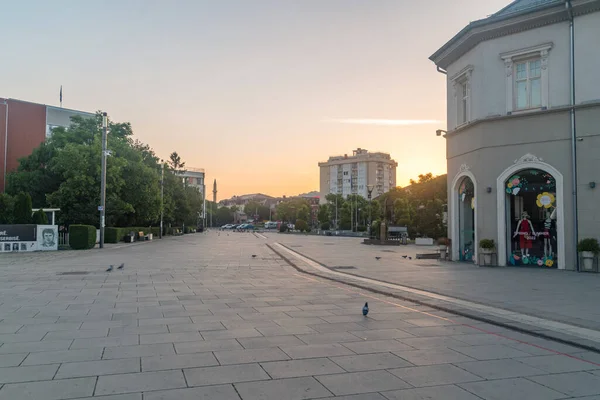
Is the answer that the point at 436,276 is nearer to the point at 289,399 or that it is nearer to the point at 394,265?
the point at 394,265

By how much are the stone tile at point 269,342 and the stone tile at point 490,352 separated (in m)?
2.34

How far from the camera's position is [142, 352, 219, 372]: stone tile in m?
5.72

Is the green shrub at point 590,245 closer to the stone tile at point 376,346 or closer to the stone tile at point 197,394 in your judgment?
the stone tile at point 376,346

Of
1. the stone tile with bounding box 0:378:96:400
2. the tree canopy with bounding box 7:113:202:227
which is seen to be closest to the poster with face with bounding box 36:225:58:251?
the tree canopy with bounding box 7:113:202:227

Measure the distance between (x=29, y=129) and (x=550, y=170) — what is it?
176 feet

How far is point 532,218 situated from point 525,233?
0.67 meters

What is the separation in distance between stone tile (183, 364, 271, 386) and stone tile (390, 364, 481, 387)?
1.63 m

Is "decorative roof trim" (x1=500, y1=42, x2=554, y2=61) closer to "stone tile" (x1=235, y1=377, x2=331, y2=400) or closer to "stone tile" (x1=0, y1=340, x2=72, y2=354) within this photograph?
"stone tile" (x1=235, y1=377, x2=331, y2=400)

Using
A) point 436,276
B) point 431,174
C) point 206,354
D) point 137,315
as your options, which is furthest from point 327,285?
point 431,174

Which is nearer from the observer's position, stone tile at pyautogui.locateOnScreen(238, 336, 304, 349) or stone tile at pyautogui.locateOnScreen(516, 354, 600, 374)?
stone tile at pyautogui.locateOnScreen(516, 354, 600, 374)

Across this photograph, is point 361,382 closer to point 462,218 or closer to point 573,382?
point 573,382

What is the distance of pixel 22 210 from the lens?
102 ft

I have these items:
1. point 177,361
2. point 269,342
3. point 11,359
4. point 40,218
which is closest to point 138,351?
point 177,361

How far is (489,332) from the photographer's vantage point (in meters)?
7.96
